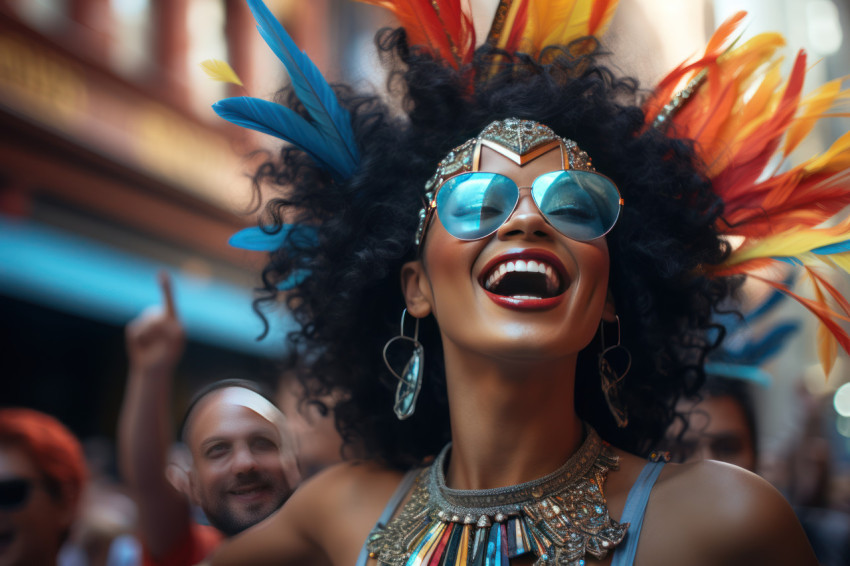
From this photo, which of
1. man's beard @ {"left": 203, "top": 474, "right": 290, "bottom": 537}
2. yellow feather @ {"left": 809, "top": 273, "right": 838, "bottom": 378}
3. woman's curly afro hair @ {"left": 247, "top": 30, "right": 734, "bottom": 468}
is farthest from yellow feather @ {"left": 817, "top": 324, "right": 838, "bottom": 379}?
man's beard @ {"left": 203, "top": 474, "right": 290, "bottom": 537}

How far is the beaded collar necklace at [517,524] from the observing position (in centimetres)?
158

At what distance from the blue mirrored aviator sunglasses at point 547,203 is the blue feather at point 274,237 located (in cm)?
56

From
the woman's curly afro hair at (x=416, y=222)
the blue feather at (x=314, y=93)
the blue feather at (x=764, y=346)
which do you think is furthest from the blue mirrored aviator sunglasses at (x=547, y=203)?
the blue feather at (x=764, y=346)

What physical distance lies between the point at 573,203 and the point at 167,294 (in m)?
1.54

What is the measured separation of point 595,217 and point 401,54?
0.77 m

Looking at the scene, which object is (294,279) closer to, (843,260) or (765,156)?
(765,156)

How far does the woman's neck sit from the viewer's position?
1.75m

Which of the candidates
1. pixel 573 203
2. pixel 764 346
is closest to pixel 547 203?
pixel 573 203

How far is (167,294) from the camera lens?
262 cm

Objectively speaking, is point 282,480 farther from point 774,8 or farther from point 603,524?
point 774,8

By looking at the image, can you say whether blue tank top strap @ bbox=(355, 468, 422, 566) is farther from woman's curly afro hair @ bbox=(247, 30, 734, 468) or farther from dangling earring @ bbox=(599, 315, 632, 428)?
dangling earring @ bbox=(599, 315, 632, 428)

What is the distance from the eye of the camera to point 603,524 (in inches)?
62.3

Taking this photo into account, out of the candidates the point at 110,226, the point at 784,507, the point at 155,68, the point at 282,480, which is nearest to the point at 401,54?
the point at 282,480

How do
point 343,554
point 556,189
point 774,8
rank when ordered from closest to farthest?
1. point 556,189
2. point 343,554
3. point 774,8
